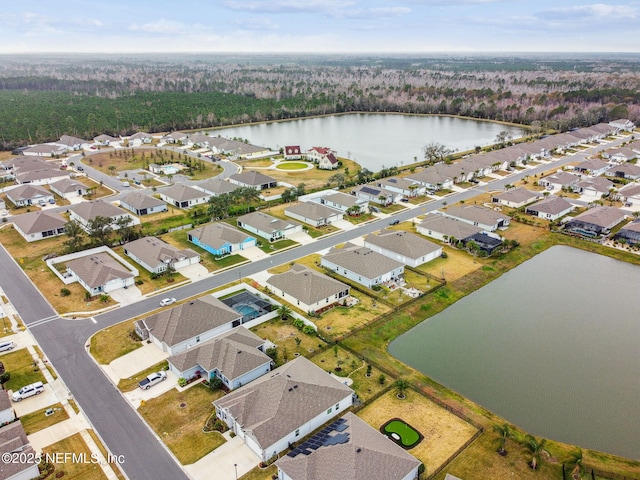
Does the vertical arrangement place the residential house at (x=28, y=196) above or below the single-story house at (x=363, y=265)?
above

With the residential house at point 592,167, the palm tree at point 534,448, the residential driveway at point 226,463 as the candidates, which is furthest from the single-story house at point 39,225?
the residential house at point 592,167

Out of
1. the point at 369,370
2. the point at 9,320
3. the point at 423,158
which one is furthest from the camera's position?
the point at 423,158

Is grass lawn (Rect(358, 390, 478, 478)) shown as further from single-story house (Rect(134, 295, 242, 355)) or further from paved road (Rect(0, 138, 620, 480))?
single-story house (Rect(134, 295, 242, 355))

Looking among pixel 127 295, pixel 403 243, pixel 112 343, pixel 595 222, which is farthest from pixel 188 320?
pixel 595 222

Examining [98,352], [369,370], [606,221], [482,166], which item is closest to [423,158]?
[482,166]

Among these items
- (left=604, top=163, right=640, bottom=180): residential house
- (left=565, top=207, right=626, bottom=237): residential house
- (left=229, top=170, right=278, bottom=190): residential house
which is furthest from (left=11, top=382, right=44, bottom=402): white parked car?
(left=604, top=163, right=640, bottom=180): residential house

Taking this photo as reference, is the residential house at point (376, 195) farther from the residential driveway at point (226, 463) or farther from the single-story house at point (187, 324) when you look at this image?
the residential driveway at point (226, 463)

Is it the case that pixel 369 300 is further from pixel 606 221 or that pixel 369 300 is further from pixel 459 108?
pixel 459 108

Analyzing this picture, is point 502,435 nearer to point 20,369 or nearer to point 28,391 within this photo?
point 28,391
